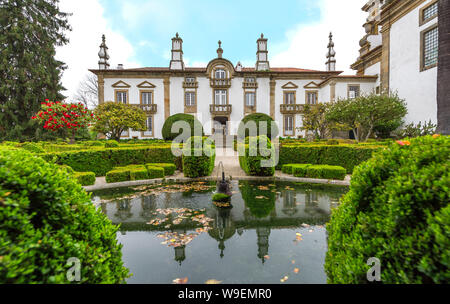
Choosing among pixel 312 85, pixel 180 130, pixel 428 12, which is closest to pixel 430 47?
pixel 428 12

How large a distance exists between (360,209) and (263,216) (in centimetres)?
317

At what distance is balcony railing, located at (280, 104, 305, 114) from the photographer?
2617cm

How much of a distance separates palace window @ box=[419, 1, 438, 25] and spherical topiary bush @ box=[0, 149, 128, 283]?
23.5 m

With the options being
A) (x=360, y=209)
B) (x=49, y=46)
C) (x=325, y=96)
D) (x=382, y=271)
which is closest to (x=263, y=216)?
(x=360, y=209)

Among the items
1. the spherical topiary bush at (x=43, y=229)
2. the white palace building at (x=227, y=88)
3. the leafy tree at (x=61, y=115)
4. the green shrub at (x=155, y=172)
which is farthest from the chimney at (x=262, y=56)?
the spherical topiary bush at (x=43, y=229)

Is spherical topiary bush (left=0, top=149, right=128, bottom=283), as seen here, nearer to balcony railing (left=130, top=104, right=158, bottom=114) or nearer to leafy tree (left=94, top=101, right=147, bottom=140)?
leafy tree (left=94, top=101, right=147, bottom=140)

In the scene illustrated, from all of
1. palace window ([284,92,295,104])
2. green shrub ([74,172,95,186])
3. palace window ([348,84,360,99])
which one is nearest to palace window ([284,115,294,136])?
palace window ([284,92,295,104])

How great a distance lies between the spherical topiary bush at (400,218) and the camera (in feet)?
3.52

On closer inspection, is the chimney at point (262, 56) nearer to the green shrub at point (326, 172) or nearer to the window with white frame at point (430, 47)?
the window with white frame at point (430, 47)

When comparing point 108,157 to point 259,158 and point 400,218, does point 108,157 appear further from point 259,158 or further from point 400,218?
point 400,218

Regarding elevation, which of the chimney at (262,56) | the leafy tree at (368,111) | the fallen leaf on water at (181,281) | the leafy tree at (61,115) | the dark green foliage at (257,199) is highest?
the chimney at (262,56)

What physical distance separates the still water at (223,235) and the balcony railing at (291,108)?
70.5 feet

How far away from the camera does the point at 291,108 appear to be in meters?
26.4
